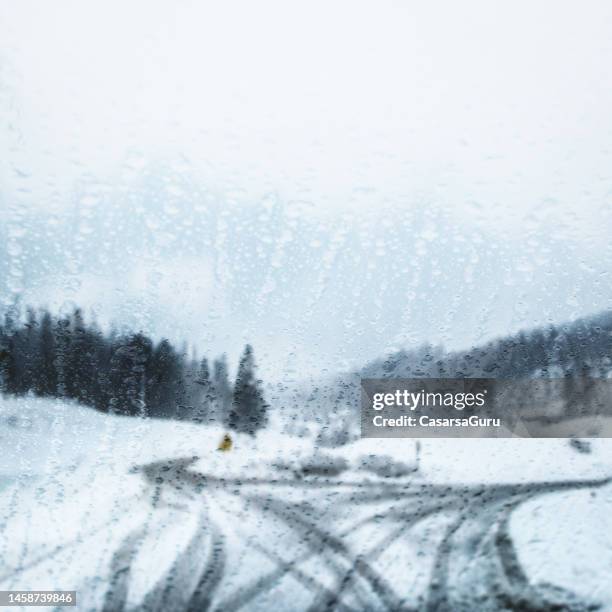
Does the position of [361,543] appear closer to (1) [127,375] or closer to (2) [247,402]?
(2) [247,402]

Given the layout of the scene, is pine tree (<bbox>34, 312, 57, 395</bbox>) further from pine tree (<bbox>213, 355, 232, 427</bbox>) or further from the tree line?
pine tree (<bbox>213, 355, 232, 427</bbox>)

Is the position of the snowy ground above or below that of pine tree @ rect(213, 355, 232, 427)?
below

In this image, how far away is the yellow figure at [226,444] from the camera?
229 cm

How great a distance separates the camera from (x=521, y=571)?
1.47 m

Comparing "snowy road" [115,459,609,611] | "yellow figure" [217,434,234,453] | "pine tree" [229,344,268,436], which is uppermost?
"pine tree" [229,344,268,436]

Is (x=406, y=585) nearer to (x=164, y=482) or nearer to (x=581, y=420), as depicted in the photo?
(x=164, y=482)

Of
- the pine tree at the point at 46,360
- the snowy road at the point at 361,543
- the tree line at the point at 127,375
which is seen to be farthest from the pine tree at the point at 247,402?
the pine tree at the point at 46,360

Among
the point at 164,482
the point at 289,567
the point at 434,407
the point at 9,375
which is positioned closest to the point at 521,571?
the point at 289,567

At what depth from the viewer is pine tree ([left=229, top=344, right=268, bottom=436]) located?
92.1 inches

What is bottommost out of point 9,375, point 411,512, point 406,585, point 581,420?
point 406,585

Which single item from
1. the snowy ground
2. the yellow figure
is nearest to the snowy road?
the snowy ground

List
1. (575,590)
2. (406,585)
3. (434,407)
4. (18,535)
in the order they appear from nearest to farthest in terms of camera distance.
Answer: (575,590)
(406,585)
(18,535)
(434,407)

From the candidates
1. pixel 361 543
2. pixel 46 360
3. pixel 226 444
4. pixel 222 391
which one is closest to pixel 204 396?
pixel 222 391

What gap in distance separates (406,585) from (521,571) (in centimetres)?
29
